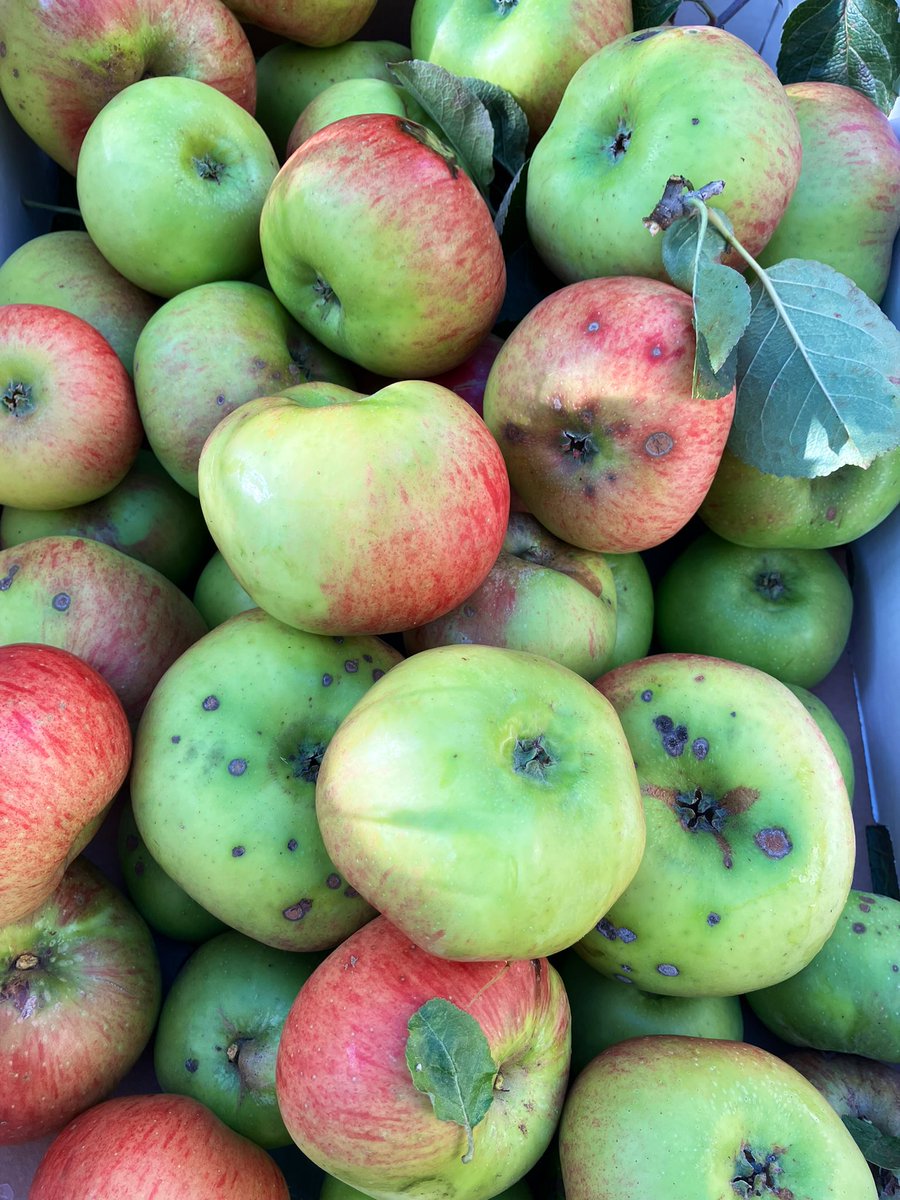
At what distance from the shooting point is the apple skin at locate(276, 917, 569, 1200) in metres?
0.77

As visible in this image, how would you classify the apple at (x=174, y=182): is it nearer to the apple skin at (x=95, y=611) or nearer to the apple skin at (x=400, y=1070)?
the apple skin at (x=95, y=611)

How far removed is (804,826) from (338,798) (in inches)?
19.4

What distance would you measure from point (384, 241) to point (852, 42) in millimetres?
1003

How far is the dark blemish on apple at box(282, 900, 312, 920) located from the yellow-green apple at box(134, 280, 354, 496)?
0.59 meters

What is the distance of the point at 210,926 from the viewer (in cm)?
116

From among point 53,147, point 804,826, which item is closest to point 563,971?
point 804,826

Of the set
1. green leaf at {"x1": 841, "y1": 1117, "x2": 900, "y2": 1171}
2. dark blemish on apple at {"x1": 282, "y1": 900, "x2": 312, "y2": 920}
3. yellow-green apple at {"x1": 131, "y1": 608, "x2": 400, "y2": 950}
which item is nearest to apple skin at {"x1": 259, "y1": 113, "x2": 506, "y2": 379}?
yellow-green apple at {"x1": 131, "y1": 608, "x2": 400, "y2": 950}

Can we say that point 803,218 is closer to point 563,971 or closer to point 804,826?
point 804,826

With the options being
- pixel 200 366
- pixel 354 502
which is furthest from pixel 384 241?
pixel 354 502

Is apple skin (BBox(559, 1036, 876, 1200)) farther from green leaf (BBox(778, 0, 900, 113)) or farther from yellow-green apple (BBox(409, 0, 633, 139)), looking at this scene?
green leaf (BBox(778, 0, 900, 113))

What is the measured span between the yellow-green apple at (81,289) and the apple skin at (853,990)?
128 centimetres

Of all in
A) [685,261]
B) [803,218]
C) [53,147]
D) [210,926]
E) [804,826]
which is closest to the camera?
[804,826]

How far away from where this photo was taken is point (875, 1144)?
98cm

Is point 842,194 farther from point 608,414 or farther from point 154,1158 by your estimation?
point 154,1158
